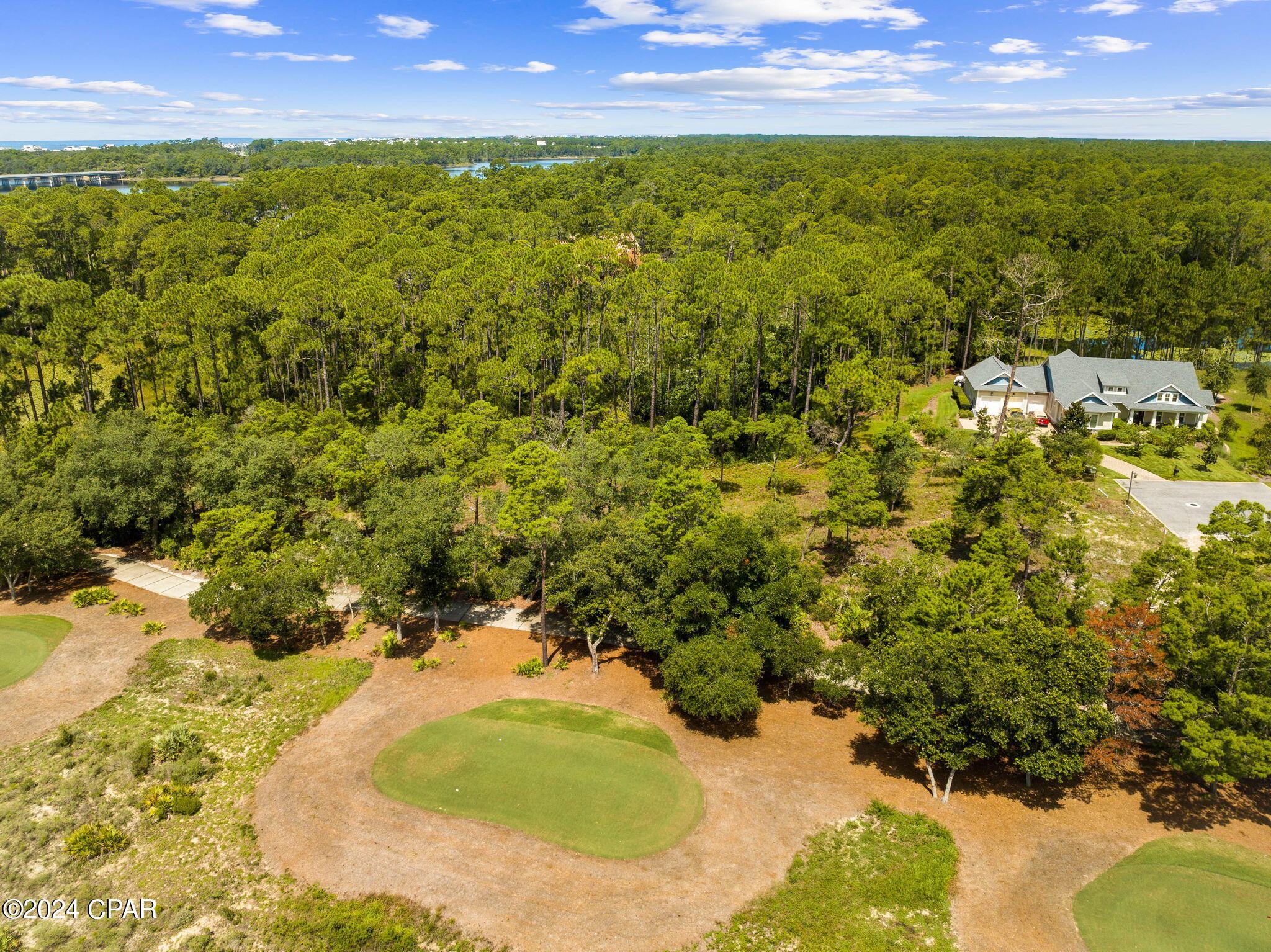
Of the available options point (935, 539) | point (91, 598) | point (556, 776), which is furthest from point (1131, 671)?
point (91, 598)

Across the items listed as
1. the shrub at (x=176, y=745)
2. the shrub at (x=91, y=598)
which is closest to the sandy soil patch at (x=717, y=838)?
the shrub at (x=176, y=745)

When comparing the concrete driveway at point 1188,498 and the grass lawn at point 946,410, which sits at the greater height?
the grass lawn at point 946,410

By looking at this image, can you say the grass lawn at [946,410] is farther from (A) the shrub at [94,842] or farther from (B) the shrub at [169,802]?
(A) the shrub at [94,842]

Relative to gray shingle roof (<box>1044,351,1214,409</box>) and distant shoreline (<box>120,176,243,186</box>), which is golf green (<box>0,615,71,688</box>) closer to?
gray shingle roof (<box>1044,351,1214,409</box>)

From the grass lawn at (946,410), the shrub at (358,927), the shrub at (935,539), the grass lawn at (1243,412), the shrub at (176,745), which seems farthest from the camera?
the grass lawn at (946,410)

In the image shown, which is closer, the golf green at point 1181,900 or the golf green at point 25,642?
the golf green at point 1181,900

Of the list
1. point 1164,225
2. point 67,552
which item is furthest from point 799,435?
point 1164,225

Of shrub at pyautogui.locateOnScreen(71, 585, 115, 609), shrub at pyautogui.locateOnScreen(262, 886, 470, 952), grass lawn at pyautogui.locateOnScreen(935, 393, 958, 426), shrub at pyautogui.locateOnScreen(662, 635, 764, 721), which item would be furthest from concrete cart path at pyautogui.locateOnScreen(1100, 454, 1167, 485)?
shrub at pyautogui.locateOnScreen(71, 585, 115, 609)

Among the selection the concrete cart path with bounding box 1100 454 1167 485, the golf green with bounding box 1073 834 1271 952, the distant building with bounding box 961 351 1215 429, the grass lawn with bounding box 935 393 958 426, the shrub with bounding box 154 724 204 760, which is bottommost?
the golf green with bounding box 1073 834 1271 952
